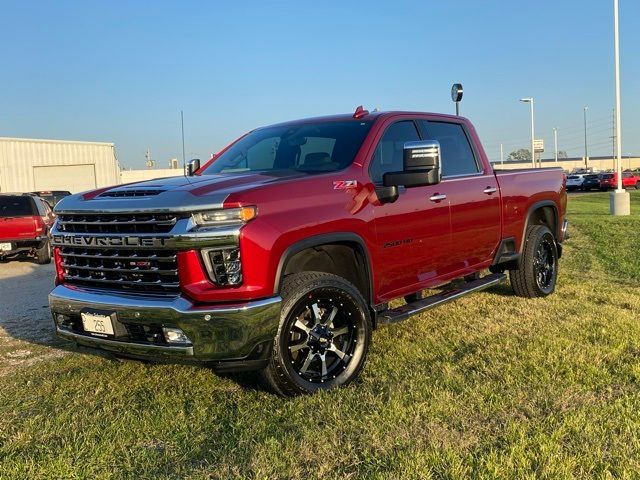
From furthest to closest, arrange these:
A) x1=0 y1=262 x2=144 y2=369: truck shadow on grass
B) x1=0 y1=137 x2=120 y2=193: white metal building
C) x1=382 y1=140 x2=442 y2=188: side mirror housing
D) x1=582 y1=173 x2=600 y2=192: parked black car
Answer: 1. x1=582 y1=173 x2=600 y2=192: parked black car
2. x1=0 y1=137 x2=120 y2=193: white metal building
3. x1=0 y1=262 x2=144 y2=369: truck shadow on grass
4. x1=382 y1=140 x2=442 y2=188: side mirror housing

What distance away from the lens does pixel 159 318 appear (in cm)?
350

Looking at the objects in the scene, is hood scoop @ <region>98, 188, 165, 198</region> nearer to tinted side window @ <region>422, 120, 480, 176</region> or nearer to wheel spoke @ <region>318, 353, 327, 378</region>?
wheel spoke @ <region>318, 353, 327, 378</region>

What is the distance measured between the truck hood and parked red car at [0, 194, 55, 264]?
27.7 ft

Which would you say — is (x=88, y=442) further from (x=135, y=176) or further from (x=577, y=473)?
(x=135, y=176)

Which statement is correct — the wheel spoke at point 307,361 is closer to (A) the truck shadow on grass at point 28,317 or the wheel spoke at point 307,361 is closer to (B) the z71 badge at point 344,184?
(B) the z71 badge at point 344,184

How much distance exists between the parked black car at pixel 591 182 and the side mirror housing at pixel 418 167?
1542 inches

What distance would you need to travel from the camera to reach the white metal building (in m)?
33.6

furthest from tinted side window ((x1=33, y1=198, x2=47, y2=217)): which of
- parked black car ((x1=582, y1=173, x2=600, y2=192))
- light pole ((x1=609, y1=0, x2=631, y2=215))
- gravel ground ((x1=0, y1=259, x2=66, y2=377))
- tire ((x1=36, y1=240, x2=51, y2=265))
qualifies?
parked black car ((x1=582, y1=173, x2=600, y2=192))

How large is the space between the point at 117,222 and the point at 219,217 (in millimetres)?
727

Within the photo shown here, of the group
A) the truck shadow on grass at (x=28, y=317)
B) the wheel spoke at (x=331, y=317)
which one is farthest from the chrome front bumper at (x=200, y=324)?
the truck shadow on grass at (x=28, y=317)

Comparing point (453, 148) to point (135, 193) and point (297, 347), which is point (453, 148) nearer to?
point (297, 347)

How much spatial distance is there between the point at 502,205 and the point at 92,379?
13.5ft

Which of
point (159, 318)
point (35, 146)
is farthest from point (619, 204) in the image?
point (35, 146)

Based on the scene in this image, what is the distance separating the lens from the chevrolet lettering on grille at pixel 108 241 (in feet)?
11.8
